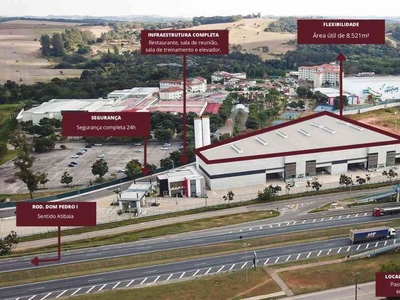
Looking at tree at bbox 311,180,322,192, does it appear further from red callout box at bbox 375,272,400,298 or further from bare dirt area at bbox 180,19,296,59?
bare dirt area at bbox 180,19,296,59

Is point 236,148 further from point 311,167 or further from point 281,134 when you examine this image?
point 311,167

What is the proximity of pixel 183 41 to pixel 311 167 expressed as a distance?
82.0 feet

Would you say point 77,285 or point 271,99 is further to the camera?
point 271,99

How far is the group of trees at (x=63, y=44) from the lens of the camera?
14350 cm

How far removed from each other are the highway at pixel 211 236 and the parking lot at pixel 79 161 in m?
15.8

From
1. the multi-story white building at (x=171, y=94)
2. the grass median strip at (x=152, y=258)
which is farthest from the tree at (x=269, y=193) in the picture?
the multi-story white building at (x=171, y=94)

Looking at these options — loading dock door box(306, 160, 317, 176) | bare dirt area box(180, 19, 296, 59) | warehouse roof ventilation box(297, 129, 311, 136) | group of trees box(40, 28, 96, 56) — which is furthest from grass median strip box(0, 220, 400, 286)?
group of trees box(40, 28, 96, 56)

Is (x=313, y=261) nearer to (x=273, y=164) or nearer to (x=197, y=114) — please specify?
(x=273, y=164)

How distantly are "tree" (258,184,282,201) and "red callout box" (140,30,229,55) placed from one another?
57.6 feet

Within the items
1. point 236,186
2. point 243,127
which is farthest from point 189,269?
point 243,127

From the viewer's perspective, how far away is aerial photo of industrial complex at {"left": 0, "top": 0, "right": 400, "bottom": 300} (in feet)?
82.7

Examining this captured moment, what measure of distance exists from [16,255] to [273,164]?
79.6 feet

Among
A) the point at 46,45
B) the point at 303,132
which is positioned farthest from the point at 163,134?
the point at 46,45

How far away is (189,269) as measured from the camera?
2778 cm
